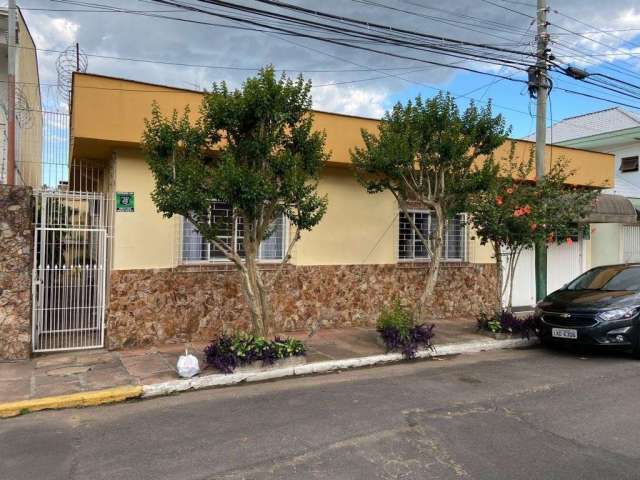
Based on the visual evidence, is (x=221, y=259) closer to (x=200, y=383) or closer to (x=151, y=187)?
(x=151, y=187)

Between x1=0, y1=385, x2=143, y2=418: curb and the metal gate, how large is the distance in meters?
2.41

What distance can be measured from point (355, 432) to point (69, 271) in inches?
218

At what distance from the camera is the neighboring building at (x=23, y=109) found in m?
11.0

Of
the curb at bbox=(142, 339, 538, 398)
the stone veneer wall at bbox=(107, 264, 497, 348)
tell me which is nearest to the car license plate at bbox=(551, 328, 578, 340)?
the curb at bbox=(142, 339, 538, 398)

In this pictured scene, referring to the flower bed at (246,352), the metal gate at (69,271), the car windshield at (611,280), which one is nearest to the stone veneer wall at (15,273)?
the metal gate at (69,271)

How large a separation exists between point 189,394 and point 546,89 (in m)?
9.72

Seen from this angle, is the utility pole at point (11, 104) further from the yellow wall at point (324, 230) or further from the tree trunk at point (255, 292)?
the tree trunk at point (255, 292)

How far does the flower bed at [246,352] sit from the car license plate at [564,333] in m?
4.29

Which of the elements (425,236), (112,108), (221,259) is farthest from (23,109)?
(425,236)

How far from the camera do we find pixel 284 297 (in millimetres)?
9922

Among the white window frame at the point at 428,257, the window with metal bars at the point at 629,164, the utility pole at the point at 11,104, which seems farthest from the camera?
the window with metal bars at the point at 629,164

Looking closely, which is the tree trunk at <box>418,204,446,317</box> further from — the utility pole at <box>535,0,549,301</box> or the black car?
the utility pole at <box>535,0,549,301</box>

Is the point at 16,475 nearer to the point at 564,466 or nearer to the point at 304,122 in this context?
the point at 564,466

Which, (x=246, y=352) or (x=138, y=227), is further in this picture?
(x=138, y=227)
